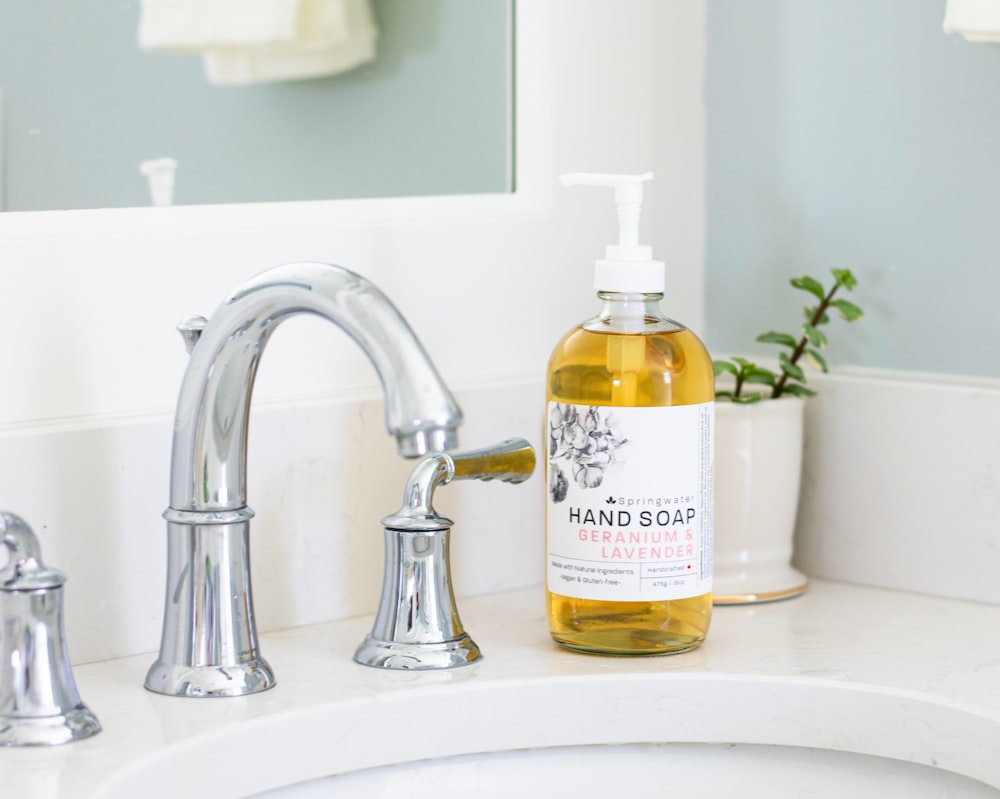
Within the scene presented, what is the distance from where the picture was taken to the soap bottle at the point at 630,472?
2.52 ft

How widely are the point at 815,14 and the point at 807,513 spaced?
33 cm

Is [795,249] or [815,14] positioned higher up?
[815,14]

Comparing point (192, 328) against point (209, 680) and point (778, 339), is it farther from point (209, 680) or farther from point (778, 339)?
point (778, 339)

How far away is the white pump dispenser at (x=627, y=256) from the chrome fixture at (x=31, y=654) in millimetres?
316

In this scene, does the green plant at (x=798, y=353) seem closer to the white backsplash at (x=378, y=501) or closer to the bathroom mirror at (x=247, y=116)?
the white backsplash at (x=378, y=501)

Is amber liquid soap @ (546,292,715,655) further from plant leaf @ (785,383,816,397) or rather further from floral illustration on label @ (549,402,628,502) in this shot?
plant leaf @ (785,383,816,397)

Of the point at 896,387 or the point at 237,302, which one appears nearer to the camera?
the point at 237,302

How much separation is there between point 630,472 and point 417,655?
5.7 inches

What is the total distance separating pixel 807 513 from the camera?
980 mm

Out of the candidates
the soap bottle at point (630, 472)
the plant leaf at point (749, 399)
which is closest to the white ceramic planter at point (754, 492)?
the plant leaf at point (749, 399)

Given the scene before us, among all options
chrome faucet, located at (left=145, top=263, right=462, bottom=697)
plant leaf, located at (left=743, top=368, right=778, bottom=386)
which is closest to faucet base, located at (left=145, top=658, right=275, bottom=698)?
chrome faucet, located at (left=145, top=263, right=462, bottom=697)

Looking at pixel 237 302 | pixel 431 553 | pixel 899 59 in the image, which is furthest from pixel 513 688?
pixel 899 59

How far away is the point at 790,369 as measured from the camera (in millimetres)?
918

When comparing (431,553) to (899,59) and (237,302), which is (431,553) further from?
(899,59)
